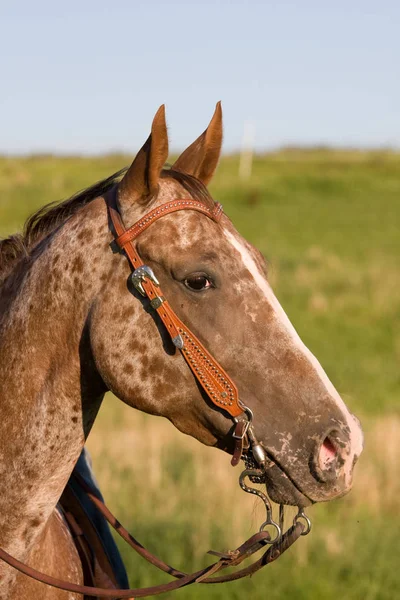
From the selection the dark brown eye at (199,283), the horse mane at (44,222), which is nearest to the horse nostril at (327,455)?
the dark brown eye at (199,283)

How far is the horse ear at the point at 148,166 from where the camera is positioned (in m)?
2.59

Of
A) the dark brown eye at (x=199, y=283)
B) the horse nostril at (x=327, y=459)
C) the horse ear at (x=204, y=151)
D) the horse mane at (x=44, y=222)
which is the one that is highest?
the horse ear at (x=204, y=151)

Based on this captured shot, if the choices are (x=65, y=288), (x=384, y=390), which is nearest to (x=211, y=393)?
(x=65, y=288)

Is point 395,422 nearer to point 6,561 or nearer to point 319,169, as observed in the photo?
point 6,561

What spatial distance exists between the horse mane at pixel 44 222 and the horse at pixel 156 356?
0.47 ft

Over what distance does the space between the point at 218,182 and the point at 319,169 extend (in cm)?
619

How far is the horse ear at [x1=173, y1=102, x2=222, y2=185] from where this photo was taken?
9.75 feet

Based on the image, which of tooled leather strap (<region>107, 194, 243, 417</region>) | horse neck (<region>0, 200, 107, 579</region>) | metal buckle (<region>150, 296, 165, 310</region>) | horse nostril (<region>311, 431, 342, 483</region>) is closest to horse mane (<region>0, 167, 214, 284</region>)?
horse neck (<region>0, 200, 107, 579</region>)

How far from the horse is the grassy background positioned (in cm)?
38

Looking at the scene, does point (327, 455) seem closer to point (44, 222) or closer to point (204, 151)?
point (204, 151)

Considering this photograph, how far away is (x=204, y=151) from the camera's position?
2.99 metres

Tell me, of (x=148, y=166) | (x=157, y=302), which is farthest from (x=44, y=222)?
(x=157, y=302)

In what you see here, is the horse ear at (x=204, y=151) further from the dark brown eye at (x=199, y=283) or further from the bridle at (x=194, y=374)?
the dark brown eye at (x=199, y=283)

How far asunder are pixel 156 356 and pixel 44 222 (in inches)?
30.1
